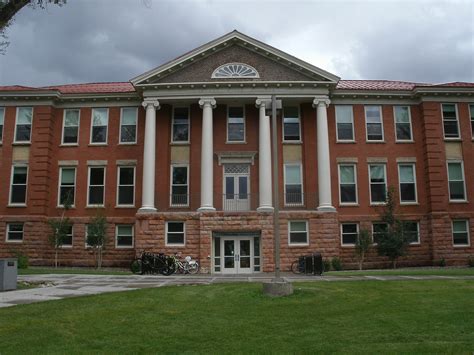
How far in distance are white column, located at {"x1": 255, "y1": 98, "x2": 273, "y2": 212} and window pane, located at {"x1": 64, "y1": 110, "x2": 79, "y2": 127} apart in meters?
12.4

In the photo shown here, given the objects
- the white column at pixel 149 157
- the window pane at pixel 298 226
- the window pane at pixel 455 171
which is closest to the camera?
the window pane at pixel 298 226

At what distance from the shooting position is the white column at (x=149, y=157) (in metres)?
28.4

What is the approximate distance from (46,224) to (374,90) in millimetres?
22865

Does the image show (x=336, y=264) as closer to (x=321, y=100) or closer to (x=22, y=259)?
(x=321, y=100)

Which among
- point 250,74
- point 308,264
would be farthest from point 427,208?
point 250,74

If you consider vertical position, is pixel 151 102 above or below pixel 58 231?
above

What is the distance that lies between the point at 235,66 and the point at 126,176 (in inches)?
395

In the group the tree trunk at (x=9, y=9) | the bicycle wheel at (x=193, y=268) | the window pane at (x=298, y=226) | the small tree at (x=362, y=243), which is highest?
the tree trunk at (x=9, y=9)

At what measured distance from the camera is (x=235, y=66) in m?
29.8

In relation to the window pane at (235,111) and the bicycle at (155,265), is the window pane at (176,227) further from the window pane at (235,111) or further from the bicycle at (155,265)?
the window pane at (235,111)

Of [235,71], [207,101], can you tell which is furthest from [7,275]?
[235,71]

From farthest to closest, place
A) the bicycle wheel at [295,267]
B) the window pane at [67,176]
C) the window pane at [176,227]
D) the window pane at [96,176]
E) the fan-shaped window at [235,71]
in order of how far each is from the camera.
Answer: the window pane at [67,176] → the window pane at [96,176] → the fan-shaped window at [235,71] → the window pane at [176,227] → the bicycle wheel at [295,267]

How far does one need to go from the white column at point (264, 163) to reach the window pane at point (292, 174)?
2165mm

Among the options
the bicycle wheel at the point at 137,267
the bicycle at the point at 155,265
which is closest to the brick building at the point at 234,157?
the bicycle wheel at the point at 137,267
